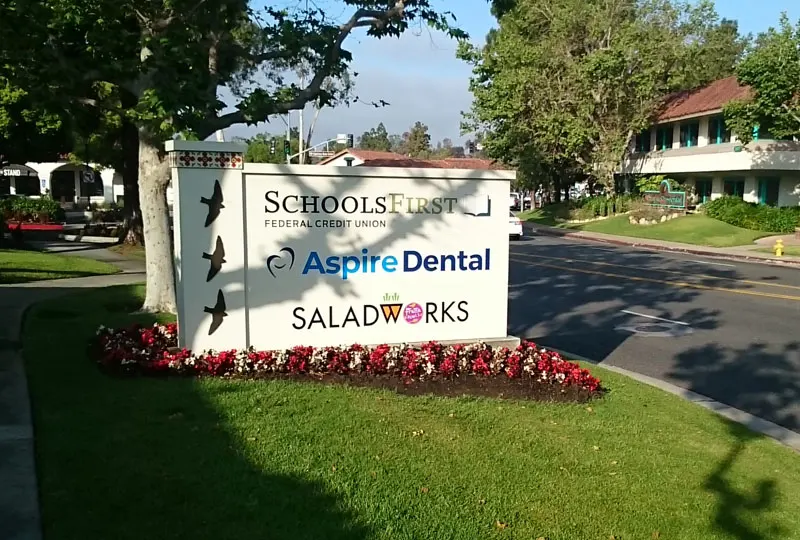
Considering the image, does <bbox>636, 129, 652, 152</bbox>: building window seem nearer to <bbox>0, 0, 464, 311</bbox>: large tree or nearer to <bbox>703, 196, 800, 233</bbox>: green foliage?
<bbox>703, 196, 800, 233</bbox>: green foliage

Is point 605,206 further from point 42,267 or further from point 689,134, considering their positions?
point 42,267

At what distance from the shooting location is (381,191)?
7.50 metres

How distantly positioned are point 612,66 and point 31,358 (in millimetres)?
37918

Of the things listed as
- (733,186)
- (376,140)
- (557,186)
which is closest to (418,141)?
(376,140)

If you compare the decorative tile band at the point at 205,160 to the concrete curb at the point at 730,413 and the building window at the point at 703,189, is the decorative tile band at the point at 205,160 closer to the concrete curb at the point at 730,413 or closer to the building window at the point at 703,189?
the concrete curb at the point at 730,413

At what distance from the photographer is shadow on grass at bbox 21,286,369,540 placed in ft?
12.5

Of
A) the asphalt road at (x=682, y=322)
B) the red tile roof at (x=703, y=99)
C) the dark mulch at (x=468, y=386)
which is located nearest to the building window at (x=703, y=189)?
the red tile roof at (x=703, y=99)

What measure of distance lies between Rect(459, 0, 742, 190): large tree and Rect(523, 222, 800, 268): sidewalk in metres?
7.07

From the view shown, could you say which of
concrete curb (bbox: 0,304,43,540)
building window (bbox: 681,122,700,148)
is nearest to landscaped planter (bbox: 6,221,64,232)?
concrete curb (bbox: 0,304,43,540)

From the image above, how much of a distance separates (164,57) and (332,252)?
4100 mm

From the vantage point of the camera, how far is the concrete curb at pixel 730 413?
664 centimetres

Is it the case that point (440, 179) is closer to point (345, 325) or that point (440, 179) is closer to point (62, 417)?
point (345, 325)

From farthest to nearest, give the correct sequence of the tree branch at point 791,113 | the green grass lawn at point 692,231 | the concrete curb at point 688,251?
the tree branch at point 791,113 → the green grass lawn at point 692,231 → the concrete curb at point 688,251

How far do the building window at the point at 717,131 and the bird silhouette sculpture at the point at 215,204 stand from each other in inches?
1543
